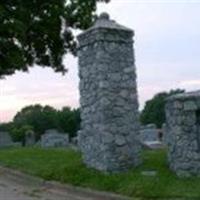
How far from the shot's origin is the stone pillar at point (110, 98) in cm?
1370

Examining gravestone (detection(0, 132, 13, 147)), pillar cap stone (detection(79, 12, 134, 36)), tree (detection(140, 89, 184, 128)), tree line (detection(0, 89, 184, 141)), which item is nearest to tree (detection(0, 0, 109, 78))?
gravestone (detection(0, 132, 13, 147))

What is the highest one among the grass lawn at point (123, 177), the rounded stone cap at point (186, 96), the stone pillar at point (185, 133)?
the rounded stone cap at point (186, 96)

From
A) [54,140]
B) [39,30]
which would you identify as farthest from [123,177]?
[54,140]

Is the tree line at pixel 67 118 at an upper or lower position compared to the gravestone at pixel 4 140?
upper

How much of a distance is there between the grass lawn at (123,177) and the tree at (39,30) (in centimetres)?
673

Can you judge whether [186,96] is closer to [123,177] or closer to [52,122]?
[123,177]

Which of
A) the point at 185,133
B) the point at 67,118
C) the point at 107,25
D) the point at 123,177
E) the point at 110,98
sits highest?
the point at 67,118

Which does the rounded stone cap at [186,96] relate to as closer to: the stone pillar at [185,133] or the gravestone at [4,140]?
the stone pillar at [185,133]

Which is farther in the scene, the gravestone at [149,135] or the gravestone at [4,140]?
the gravestone at [4,140]

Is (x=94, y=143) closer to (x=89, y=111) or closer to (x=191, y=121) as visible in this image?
(x=89, y=111)

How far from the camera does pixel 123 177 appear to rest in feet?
42.3

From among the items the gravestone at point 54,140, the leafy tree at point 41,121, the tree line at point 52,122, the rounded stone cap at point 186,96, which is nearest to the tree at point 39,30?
the gravestone at point 54,140

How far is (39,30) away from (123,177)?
12898 millimetres

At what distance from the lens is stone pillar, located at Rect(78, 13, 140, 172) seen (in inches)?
539
